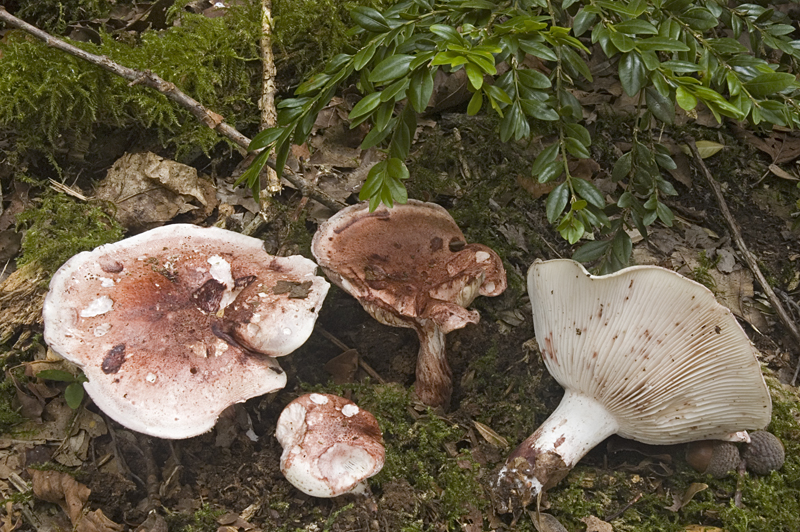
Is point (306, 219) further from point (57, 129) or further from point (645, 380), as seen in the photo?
point (645, 380)

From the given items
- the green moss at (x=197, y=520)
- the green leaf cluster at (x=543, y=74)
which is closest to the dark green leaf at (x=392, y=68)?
the green leaf cluster at (x=543, y=74)

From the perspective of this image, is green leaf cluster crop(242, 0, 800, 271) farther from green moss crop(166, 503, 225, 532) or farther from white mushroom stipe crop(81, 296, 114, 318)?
green moss crop(166, 503, 225, 532)

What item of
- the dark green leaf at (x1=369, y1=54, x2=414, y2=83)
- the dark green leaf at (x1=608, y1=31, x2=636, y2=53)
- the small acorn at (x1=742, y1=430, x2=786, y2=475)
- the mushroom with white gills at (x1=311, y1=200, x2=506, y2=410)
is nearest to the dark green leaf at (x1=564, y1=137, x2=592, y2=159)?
the dark green leaf at (x1=608, y1=31, x2=636, y2=53)

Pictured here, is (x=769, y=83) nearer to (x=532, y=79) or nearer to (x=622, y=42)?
(x=622, y=42)

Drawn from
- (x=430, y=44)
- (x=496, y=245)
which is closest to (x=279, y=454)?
(x=496, y=245)

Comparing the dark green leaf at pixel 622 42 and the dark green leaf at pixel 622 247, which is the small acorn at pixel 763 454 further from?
the dark green leaf at pixel 622 42
